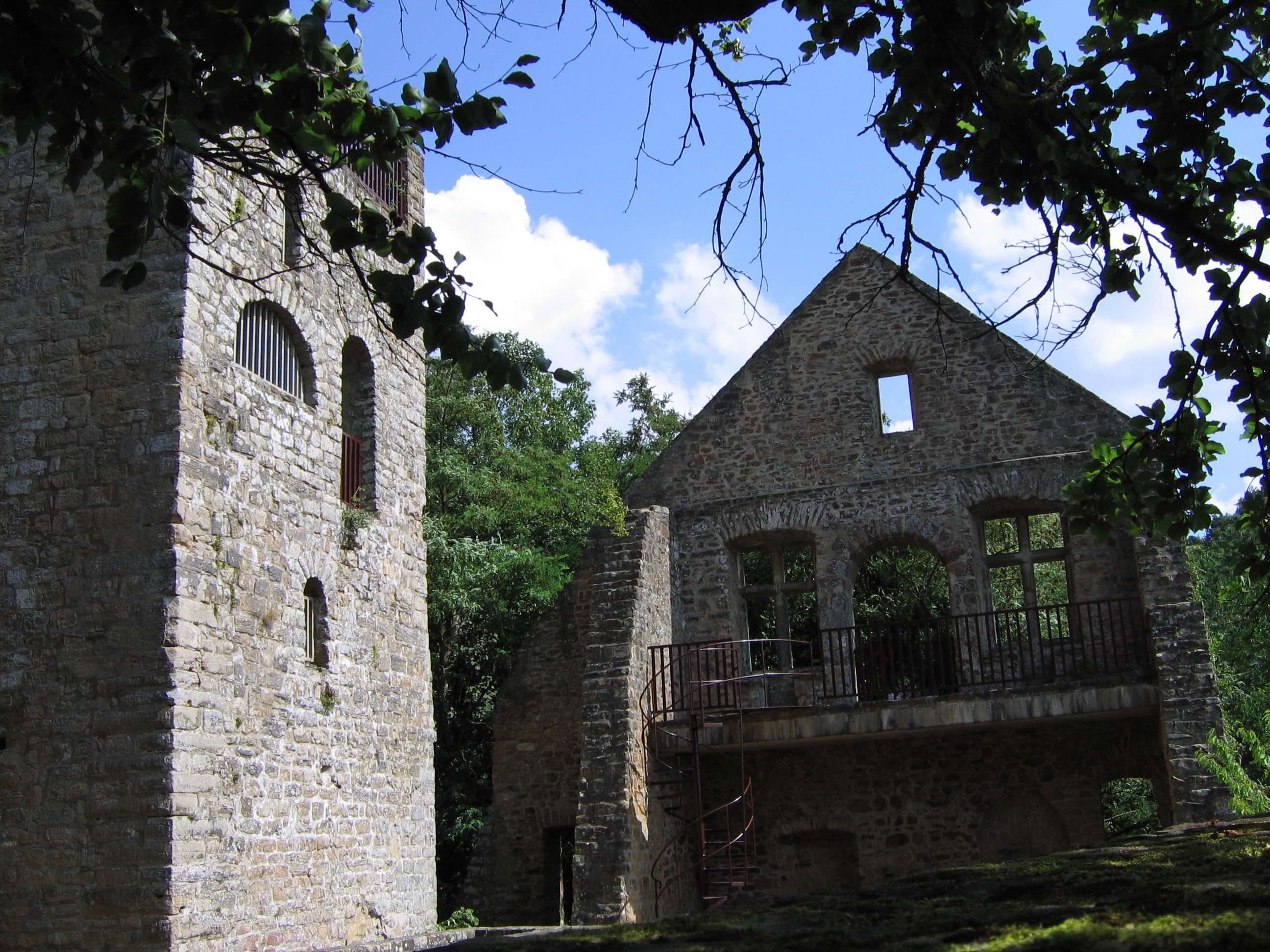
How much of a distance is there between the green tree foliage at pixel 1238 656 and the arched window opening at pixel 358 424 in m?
8.27

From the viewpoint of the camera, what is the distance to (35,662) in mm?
9422

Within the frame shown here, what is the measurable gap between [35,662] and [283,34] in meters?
7.14

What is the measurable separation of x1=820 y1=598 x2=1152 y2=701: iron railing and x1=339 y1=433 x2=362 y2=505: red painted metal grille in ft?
17.9

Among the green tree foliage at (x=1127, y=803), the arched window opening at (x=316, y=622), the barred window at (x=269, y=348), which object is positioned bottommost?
the green tree foliage at (x=1127, y=803)

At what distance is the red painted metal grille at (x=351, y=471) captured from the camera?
40.6 ft

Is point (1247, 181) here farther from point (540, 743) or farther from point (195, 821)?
point (540, 743)

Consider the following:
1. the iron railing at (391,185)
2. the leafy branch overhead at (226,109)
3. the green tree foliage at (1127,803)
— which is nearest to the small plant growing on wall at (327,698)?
the iron railing at (391,185)

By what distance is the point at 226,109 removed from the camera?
4207mm

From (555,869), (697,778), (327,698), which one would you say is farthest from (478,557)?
(327,698)

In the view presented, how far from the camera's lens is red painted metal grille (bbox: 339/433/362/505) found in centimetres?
1238

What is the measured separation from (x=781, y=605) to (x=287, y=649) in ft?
21.7

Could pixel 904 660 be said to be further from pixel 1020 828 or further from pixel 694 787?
pixel 694 787

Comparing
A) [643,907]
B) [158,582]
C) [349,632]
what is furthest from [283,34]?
[643,907]

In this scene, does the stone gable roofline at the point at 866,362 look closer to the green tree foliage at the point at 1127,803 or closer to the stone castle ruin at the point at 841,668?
the stone castle ruin at the point at 841,668
